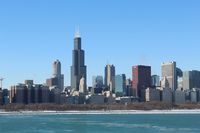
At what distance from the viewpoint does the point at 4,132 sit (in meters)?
92.8

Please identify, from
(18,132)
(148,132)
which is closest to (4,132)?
(18,132)

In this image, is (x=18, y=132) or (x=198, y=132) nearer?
(x=198, y=132)

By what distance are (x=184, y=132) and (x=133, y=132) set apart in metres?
8.15

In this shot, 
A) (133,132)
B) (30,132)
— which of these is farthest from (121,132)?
(30,132)

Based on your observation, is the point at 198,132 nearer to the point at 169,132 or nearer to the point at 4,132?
the point at 169,132

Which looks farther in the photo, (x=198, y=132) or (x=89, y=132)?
(x=89, y=132)

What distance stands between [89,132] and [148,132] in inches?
402

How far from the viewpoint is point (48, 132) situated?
90625 millimetres

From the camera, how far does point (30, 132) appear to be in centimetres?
9169

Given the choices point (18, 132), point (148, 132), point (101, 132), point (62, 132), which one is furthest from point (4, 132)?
point (148, 132)

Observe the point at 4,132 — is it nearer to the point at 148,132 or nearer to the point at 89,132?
the point at 89,132

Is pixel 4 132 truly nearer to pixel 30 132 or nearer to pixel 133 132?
pixel 30 132

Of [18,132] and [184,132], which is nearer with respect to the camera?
[184,132]

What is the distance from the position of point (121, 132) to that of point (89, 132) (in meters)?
5.81
